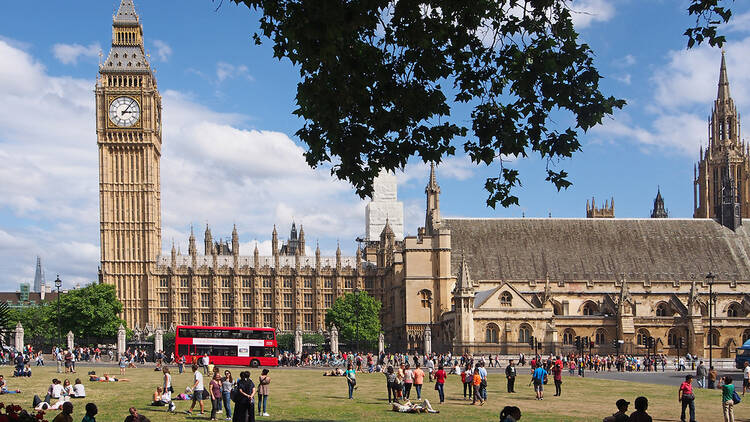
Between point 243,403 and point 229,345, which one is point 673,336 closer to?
point 229,345

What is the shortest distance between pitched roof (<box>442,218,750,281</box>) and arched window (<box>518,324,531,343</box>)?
10.2m

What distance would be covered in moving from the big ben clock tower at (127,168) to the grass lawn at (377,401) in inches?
2691

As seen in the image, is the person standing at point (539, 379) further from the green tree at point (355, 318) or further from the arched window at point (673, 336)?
the green tree at point (355, 318)

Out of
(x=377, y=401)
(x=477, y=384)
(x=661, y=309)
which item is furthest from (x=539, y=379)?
(x=661, y=309)

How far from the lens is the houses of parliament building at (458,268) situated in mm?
78688

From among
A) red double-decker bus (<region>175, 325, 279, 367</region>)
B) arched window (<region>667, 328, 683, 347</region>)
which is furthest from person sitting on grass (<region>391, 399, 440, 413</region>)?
arched window (<region>667, 328, 683, 347</region>)

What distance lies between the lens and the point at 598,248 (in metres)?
88.6

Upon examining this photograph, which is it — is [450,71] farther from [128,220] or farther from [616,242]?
[128,220]

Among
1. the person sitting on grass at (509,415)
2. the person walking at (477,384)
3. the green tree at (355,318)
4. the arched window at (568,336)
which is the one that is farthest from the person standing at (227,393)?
the green tree at (355,318)

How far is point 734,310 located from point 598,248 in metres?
13.4

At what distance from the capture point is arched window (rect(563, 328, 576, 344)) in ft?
261

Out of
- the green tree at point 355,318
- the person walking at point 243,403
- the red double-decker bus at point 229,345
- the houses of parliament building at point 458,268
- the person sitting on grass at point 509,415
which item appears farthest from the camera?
the green tree at point 355,318

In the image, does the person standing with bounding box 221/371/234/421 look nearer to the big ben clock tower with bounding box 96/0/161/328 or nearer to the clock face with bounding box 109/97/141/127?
the big ben clock tower with bounding box 96/0/161/328

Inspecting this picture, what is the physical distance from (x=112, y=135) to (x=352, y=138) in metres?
102
